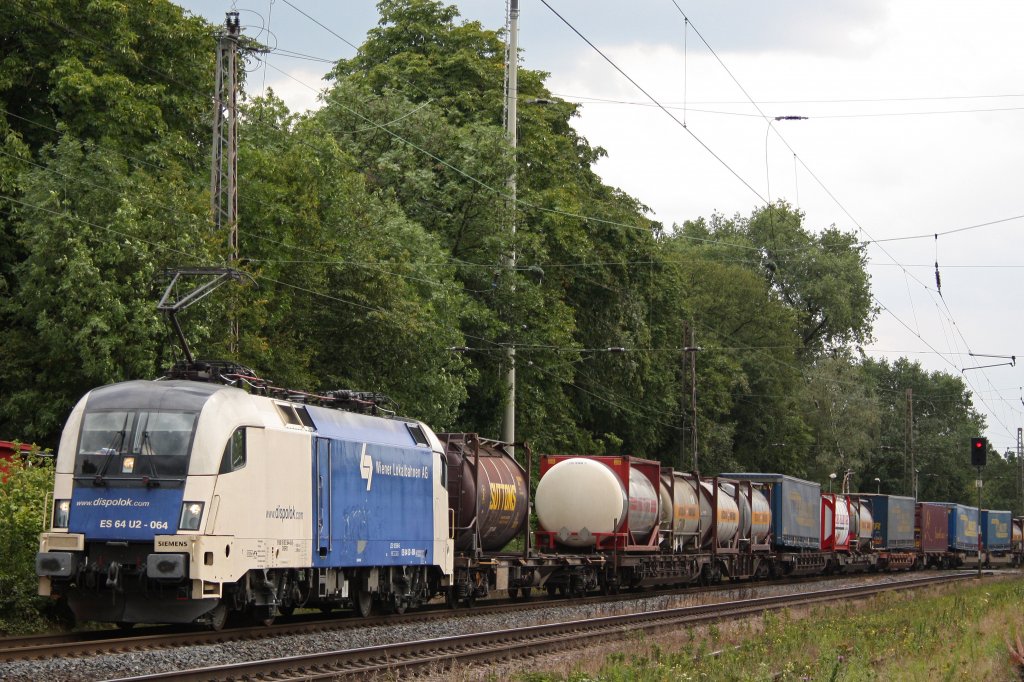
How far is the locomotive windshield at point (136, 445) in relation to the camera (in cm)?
1680

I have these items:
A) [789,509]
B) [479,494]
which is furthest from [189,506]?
[789,509]

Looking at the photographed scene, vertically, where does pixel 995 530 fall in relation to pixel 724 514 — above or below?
below

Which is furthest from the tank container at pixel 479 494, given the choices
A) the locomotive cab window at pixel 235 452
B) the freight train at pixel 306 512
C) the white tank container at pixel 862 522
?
the white tank container at pixel 862 522

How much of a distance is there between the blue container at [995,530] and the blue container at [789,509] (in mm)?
28743

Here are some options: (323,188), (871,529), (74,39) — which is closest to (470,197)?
(323,188)

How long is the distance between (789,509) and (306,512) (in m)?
27.0

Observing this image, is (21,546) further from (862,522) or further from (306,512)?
(862,522)

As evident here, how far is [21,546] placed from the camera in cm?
1905

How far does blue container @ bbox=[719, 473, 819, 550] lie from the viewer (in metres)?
42.7

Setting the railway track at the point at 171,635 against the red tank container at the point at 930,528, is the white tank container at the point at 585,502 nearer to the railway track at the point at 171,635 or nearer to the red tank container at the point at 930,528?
the railway track at the point at 171,635

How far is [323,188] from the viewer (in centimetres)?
3825

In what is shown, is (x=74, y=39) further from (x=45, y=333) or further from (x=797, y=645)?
(x=797, y=645)

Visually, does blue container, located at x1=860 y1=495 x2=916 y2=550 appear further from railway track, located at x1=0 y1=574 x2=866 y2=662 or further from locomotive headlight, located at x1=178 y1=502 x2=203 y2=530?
locomotive headlight, located at x1=178 y1=502 x2=203 y2=530

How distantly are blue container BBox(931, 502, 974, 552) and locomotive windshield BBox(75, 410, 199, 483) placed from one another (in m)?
54.1
